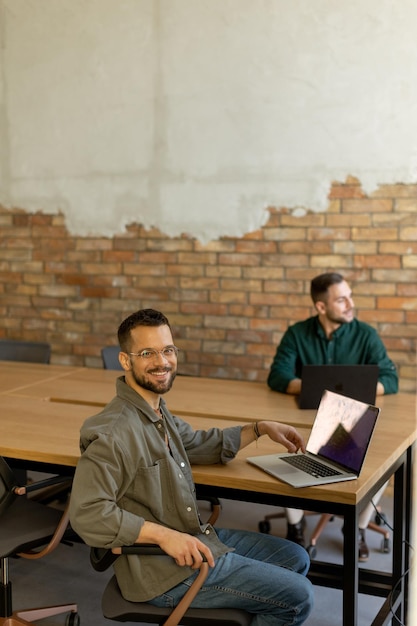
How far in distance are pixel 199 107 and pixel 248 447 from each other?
2926 millimetres

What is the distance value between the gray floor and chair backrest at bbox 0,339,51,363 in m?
1.37

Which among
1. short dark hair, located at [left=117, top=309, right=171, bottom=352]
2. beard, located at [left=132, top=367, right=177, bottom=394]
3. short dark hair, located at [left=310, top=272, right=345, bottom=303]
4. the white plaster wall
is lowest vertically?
beard, located at [left=132, top=367, right=177, bottom=394]

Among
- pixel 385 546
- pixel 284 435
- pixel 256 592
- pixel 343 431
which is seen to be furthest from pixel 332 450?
pixel 385 546

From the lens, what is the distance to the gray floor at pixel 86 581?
11.1ft

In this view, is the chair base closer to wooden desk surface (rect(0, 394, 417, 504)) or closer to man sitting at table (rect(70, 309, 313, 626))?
wooden desk surface (rect(0, 394, 417, 504))

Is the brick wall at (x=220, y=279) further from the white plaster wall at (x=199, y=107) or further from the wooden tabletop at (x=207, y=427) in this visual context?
the wooden tabletop at (x=207, y=427)

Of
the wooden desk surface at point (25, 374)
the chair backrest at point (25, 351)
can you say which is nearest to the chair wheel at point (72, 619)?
the wooden desk surface at point (25, 374)

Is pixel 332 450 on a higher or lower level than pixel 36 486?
higher

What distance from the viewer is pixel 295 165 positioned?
5.02 meters

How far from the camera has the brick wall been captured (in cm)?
489

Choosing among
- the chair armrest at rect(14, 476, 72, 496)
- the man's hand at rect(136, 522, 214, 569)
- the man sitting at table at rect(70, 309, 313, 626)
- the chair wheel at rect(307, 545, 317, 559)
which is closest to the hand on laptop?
the man sitting at table at rect(70, 309, 313, 626)

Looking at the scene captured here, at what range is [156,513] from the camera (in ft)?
8.16

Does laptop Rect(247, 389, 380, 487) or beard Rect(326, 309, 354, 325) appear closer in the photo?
laptop Rect(247, 389, 380, 487)

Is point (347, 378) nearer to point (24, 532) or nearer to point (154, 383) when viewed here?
point (154, 383)
